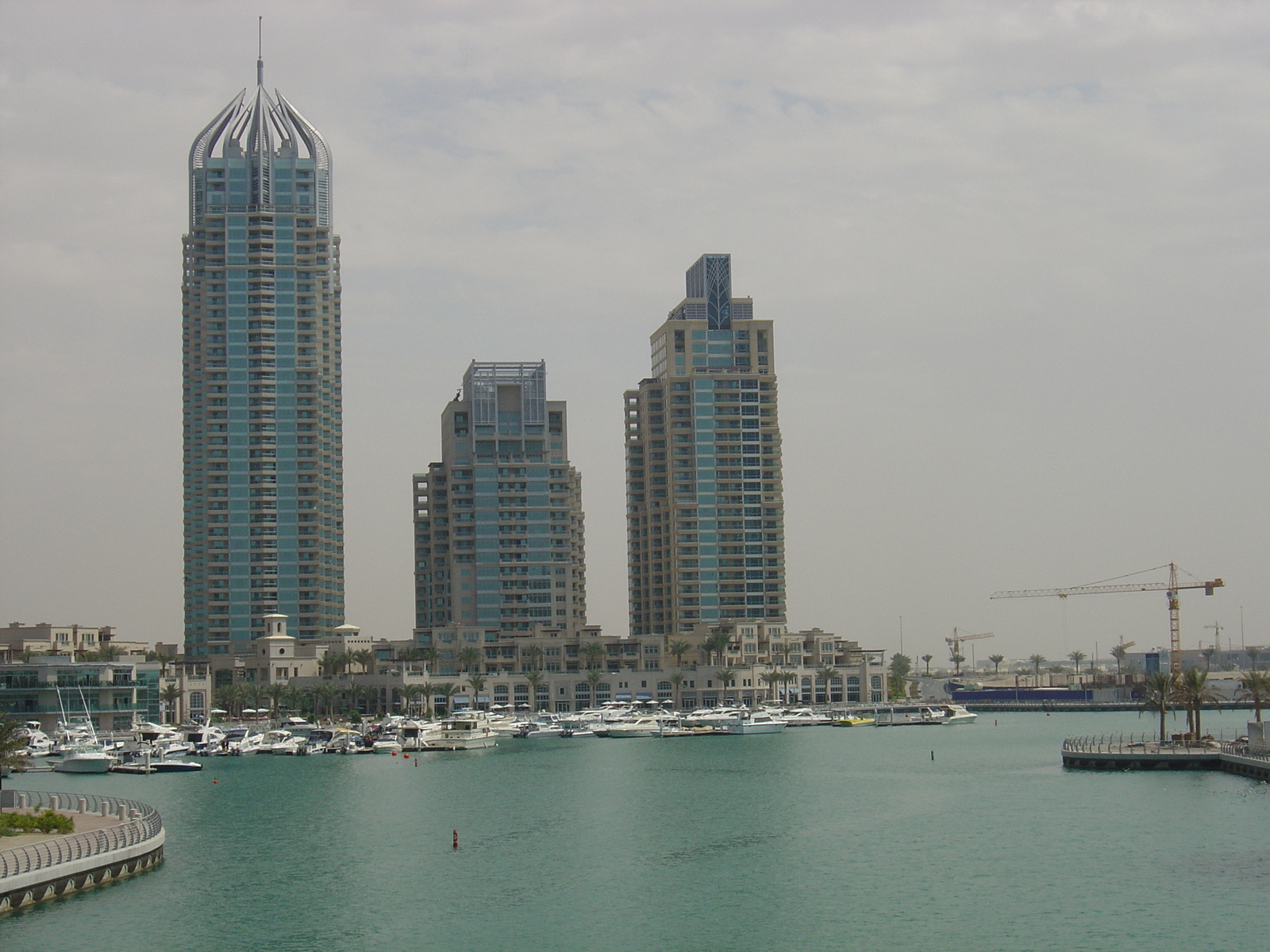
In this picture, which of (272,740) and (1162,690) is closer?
(1162,690)

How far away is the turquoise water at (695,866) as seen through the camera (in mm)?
65562

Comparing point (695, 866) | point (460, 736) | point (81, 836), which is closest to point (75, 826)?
point (81, 836)

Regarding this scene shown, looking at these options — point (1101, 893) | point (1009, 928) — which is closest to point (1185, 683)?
point (1101, 893)

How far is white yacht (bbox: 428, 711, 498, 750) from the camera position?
18875cm

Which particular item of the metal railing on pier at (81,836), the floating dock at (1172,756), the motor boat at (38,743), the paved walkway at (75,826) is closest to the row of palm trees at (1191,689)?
the floating dock at (1172,756)

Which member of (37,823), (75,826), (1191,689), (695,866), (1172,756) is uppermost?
(1191,689)

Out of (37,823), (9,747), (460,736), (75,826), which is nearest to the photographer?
(37,823)

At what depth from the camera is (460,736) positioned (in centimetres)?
18988

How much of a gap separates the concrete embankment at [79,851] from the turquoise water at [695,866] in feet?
3.59

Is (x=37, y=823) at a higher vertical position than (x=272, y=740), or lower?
higher

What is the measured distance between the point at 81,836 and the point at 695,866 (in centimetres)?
3259

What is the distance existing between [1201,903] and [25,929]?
170 feet

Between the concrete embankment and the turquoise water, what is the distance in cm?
109

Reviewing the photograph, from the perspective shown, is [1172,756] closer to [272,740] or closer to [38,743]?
[272,740]
